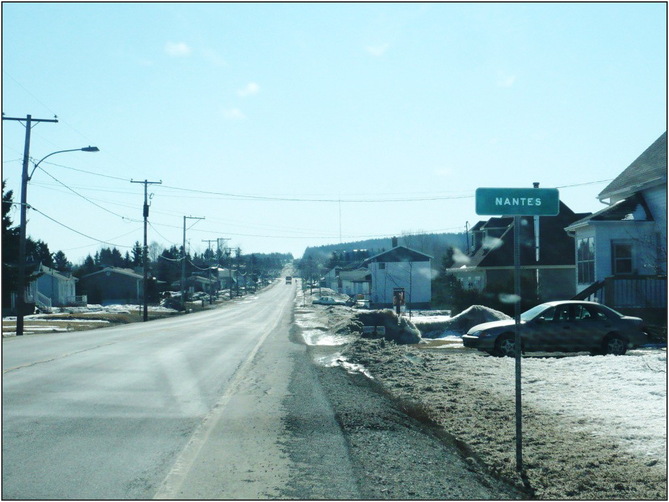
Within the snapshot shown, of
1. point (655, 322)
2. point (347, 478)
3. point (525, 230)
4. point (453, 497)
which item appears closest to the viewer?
point (453, 497)

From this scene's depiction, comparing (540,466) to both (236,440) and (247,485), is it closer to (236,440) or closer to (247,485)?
(247,485)

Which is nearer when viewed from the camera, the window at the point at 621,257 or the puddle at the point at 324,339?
the puddle at the point at 324,339

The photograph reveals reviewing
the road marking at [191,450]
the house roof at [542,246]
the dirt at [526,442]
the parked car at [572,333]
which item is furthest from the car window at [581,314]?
→ the house roof at [542,246]

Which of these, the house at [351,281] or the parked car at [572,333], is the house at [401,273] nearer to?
the house at [351,281]

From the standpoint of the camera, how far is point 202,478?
6.82 meters

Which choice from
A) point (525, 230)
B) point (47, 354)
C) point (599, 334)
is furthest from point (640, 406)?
point (525, 230)

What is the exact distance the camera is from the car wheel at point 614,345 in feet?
60.0

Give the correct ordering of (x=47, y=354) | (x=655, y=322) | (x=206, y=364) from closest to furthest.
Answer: (x=206, y=364) → (x=47, y=354) → (x=655, y=322)

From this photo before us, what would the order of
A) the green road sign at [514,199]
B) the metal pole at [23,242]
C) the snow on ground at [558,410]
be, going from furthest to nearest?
1. the metal pole at [23,242]
2. the green road sign at [514,199]
3. the snow on ground at [558,410]

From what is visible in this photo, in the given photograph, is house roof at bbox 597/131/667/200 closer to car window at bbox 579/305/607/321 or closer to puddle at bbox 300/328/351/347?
car window at bbox 579/305/607/321

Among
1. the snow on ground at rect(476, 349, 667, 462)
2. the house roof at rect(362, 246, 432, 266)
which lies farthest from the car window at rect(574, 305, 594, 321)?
the house roof at rect(362, 246, 432, 266)

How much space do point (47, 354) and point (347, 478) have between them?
1484cm

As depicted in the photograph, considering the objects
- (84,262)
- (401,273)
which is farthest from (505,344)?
(84,262)

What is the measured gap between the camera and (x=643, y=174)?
1040 inches
